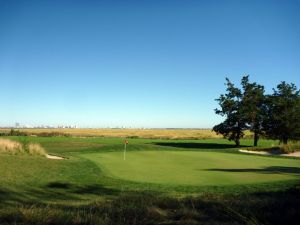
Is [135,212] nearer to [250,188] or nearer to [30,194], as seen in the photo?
[30,194]

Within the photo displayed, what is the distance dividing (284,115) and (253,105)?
13.1ft

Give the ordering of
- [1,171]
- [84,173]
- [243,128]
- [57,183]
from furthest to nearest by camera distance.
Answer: [243,128]
[84,173]
[1,171]
[57,183]

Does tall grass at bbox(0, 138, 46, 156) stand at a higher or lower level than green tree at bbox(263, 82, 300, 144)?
lower

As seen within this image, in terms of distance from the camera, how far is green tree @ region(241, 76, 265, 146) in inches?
1592

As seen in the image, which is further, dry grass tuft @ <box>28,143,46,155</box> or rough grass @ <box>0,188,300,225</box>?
dry grass tuft @ <box>28,143,46,155</box>

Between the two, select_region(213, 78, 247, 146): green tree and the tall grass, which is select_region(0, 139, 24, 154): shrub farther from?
select_region(213, 78, 247, 146): green tree

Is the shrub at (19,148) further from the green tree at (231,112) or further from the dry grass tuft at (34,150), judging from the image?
the green tree at (231,112)

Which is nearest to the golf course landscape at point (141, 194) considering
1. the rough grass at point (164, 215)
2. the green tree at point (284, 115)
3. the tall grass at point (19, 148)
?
the rough grass at point (164, 215)

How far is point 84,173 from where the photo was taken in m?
16.9

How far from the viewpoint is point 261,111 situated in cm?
4103

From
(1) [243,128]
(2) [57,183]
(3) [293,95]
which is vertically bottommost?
(2) [57,183]

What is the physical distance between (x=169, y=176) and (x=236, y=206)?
28.8 feet

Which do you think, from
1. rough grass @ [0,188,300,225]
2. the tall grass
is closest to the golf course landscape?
rough grass @ [0,188,300,225]

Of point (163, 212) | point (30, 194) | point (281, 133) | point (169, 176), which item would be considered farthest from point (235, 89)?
point (163, 212)
